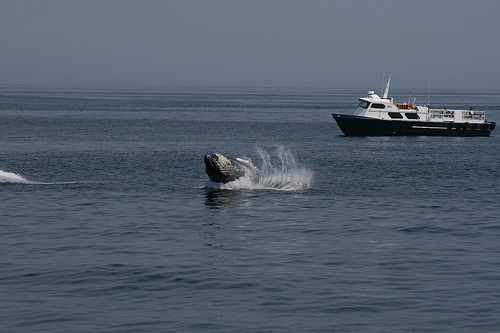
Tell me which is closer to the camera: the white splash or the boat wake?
the boat wake

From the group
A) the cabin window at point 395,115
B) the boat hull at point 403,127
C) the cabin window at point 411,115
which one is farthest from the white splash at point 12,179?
the cabin window at point 411,115

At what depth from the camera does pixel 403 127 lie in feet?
277

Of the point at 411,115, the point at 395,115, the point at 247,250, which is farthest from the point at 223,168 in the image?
the point at 411,115

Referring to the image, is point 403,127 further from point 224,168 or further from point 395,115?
point 224,168

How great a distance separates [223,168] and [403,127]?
52.0 metres

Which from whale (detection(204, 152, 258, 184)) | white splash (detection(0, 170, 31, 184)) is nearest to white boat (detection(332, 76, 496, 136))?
whale (detection(204, 152, 258, 184))

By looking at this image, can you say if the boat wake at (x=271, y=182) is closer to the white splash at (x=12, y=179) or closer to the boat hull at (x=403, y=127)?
the white splash at (x=12, y=179)

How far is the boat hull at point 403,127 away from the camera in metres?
83.9

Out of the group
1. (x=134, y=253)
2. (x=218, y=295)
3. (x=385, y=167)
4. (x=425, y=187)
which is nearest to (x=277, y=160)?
(x=385, y=167)

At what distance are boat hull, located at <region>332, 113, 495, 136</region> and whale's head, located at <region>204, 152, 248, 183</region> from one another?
48292 millimetres

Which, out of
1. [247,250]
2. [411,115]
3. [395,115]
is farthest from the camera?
[411,115]

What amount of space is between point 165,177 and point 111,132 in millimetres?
48168

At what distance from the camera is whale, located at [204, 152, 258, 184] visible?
35809 mm

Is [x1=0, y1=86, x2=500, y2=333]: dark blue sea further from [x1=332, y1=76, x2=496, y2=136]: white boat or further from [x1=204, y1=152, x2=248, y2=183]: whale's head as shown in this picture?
[x1=332, y1=76, x2=496, y2=136]: white boat
